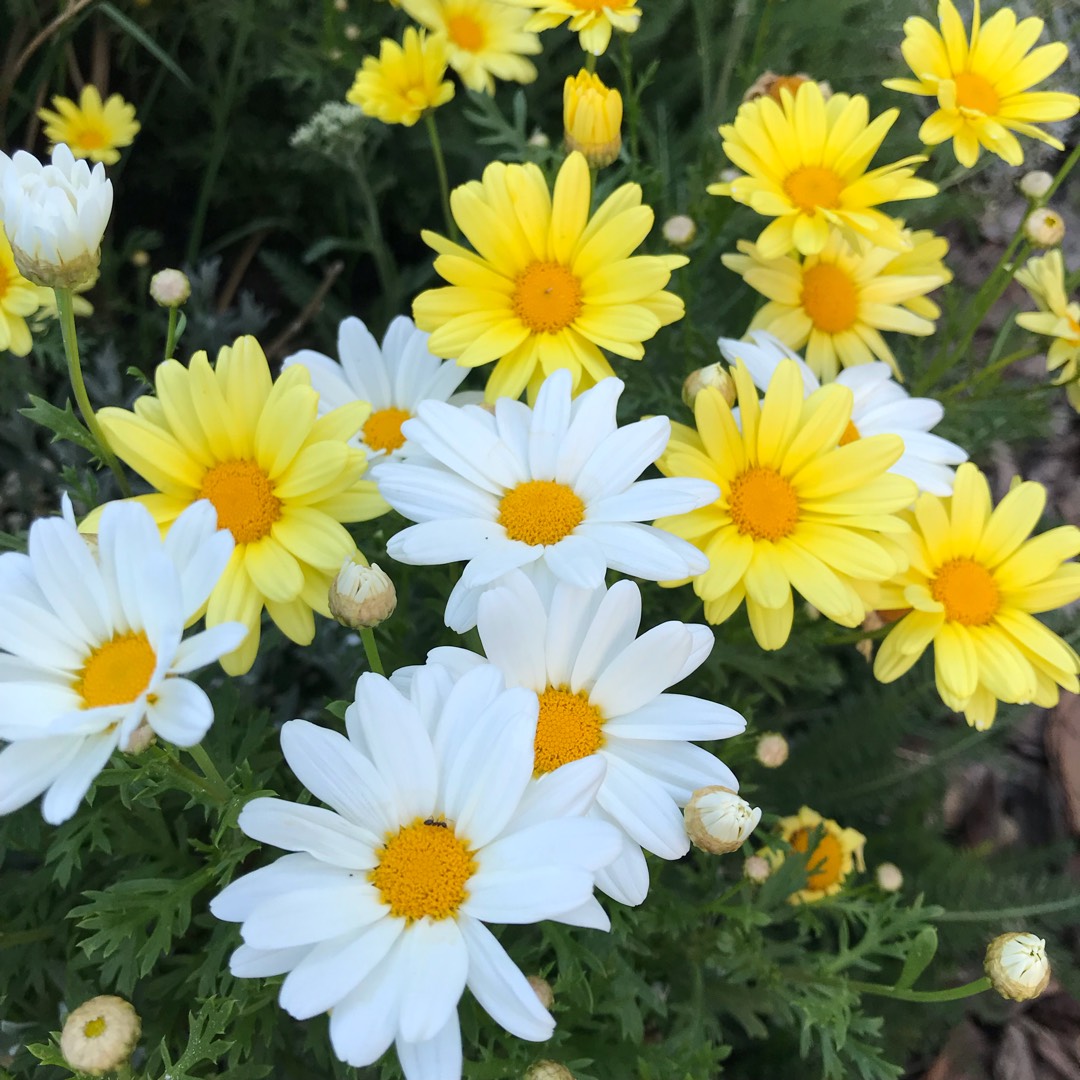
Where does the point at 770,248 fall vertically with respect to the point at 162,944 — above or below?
above

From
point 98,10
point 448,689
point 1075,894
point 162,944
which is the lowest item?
point 1075,894

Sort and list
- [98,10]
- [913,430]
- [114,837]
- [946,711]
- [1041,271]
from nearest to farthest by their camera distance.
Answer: [114,837]
[913,430]
[1041,271]
[946,711]
[98,10]

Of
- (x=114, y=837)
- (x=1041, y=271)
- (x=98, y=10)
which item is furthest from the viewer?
(x=98, y=10)

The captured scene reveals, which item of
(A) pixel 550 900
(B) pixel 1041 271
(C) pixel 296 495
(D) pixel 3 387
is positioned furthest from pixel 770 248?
(D) pixel 3 387

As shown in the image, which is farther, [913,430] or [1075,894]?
[1075,894]

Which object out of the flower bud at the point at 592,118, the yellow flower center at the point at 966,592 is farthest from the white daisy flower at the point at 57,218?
the yellow flower center at the point at 966,592

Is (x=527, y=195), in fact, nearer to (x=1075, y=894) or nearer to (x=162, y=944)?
(x=162, y=944)

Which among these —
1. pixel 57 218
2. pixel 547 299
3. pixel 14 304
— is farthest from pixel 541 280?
pixel 14 304
